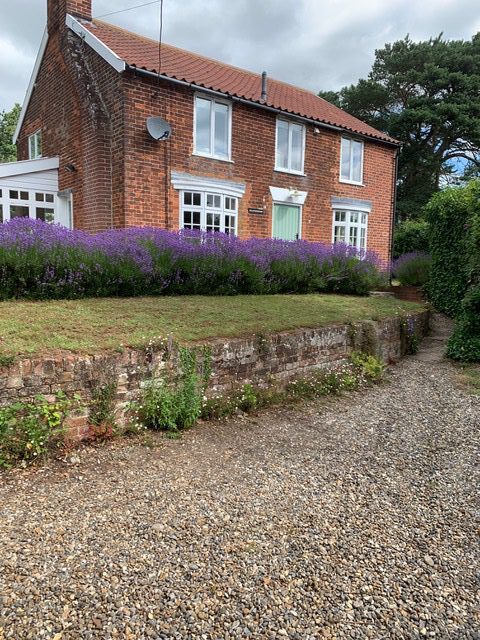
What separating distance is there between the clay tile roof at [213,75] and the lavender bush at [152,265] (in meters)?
5.80

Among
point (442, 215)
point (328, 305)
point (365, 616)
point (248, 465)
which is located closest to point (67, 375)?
point (248, 465)

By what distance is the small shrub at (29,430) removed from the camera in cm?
323

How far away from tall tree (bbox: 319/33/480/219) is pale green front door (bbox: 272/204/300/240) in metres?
19.6

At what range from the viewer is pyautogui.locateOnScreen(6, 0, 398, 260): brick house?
37.9ft

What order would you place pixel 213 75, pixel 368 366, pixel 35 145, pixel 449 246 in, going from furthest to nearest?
pixel 35 145
pixel 213 75
pixel 449 246
pixel 368 366

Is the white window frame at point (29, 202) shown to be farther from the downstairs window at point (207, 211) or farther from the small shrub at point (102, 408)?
the small shrub at point (102, 408)

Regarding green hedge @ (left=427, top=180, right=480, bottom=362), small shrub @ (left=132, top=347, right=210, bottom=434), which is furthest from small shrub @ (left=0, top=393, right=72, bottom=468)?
green hedge @ (left=427, top=180, right=480, bottom=362)

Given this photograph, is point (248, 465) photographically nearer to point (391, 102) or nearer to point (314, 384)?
point (314, 384)

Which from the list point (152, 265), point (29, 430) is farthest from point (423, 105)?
point (29, 430)

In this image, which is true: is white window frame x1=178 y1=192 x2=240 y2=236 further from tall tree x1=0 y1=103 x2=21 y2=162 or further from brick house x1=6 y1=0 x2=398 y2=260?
tall tree x1=0 y1=103 x2=21 y2=162

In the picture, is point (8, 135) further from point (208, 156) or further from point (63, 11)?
point (208, 156)

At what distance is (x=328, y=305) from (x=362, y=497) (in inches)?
196

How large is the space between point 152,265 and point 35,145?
38.7 feet

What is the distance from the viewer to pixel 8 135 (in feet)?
128
